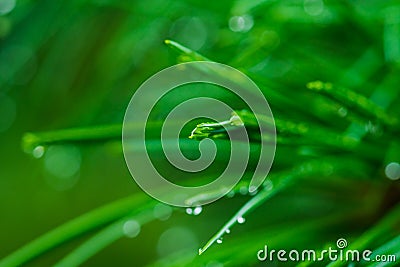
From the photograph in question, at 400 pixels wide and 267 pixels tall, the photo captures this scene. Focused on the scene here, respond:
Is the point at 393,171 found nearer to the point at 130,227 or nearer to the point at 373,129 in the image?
the point at 373,129

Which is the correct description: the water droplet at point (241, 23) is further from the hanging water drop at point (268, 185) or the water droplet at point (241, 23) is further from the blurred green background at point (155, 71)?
the hanging water drop at point (268, 185)

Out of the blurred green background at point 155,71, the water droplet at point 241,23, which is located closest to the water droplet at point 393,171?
the blurred green background at point 155,71

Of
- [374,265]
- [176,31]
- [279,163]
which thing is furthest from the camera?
[176,31]

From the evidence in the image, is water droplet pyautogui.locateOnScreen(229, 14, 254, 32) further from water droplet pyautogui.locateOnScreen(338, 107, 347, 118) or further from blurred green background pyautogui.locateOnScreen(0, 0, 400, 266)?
water droplet pyautogui.locateOnScreen(338, 107, 347, 118)

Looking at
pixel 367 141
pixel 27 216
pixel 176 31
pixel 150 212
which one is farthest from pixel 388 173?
pixel 27 216

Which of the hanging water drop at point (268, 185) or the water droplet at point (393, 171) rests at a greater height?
the hanging water drop at point (268, 185)

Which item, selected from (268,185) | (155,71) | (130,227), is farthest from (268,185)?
(155,71)

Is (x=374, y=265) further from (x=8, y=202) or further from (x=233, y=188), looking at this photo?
(x=8, y=202)

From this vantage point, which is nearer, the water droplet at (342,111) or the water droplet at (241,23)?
the water droplet at (342,111)
